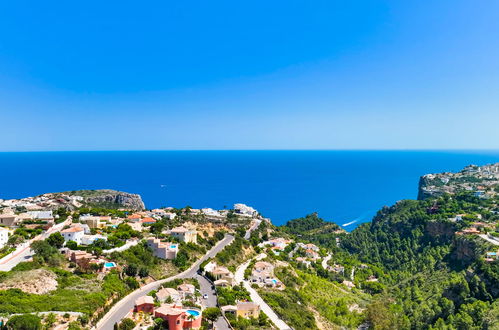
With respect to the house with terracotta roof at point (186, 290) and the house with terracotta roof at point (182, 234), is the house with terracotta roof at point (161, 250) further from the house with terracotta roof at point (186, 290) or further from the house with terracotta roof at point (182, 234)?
the house with terracotta roof at point (186, 290)

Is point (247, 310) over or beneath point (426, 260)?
over

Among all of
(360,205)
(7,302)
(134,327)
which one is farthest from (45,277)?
(360,205)

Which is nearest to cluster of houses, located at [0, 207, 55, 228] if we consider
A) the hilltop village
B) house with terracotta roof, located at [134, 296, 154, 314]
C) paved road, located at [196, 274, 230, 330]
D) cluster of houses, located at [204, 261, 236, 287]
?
the hilltop village

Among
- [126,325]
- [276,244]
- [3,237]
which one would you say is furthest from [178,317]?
[276,244]

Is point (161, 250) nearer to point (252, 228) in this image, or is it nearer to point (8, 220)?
point (8, 220)

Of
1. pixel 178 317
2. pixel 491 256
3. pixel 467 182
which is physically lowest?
pixel 491 256

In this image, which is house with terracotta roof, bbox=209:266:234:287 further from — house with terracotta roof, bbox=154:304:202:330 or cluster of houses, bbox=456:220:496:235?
cluster of houses, bbox=456:220:496:235
